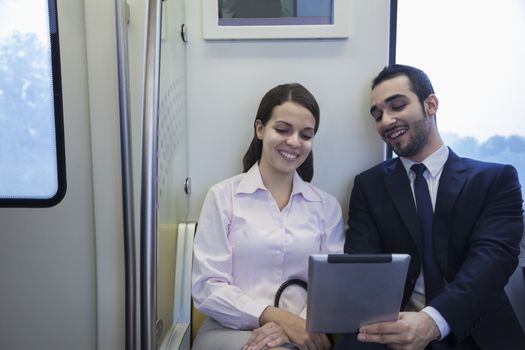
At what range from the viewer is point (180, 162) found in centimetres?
172

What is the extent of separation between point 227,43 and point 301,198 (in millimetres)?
840

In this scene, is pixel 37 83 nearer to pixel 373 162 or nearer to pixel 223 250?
pixel 223 250

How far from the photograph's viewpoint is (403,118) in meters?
1.57

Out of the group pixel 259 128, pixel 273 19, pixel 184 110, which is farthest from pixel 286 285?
pixel 273 19

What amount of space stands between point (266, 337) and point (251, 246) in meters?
0.36

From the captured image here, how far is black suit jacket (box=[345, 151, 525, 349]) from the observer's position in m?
1.37

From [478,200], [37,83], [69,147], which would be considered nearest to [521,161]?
[478,200]

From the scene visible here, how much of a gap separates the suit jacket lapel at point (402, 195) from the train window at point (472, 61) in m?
0.51

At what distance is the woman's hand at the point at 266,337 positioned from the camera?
128 cm

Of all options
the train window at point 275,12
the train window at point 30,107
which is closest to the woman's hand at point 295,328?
the train window at point 30,107

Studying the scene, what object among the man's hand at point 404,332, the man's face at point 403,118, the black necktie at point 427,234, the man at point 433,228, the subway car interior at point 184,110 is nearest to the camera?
the man's hand at point 404,332

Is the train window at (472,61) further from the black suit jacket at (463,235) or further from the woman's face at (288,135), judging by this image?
the woman's face at (288,135)

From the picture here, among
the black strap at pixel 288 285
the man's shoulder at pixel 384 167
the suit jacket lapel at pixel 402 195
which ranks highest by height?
the man's shoulder at pixel 384 167

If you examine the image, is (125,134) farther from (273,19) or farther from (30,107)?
(273,19)
